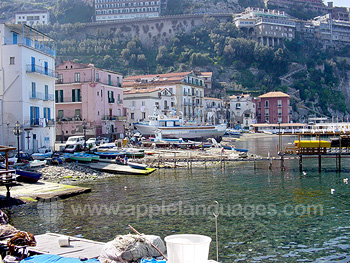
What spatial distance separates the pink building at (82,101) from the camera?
55.5m

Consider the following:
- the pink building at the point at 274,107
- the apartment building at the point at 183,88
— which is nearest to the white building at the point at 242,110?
the pink building at the point at 274,107

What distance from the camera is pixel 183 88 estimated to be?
83.7 m

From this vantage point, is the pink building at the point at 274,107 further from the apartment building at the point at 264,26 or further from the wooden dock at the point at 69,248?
the wooden dock at the point at 69,248

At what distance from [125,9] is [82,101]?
108 m

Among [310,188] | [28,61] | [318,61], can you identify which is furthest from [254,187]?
[318,61]

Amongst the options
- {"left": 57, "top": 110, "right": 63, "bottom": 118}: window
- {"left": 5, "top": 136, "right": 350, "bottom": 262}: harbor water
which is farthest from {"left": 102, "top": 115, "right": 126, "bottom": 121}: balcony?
{"left": 5, "top": 136, "right": 350, "bottom": 262}: harbor water

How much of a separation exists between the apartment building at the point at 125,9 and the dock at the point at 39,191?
136536 mm

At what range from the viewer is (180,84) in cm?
8300

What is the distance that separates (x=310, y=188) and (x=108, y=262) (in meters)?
20.3

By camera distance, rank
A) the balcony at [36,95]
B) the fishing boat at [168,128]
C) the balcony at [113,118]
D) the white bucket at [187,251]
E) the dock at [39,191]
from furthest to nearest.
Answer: the fishing boat at [168,128] < the balcony at [113,118] < the balcony at [36,95] < the dock at [39,191] < the white bucket at [187,251]

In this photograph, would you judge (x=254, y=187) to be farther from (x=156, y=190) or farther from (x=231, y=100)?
(x=231, y=100)

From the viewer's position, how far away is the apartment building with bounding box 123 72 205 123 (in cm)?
8300

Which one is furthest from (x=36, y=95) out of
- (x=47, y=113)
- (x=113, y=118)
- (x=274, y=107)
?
(x=274, y=107)

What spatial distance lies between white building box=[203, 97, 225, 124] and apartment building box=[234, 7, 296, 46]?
46.8 metres
